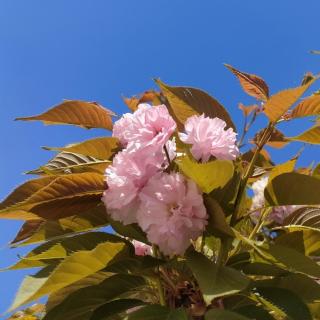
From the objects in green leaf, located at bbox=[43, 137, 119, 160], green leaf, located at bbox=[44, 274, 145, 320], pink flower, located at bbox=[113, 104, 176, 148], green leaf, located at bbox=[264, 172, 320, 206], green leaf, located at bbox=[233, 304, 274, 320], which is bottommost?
green leaf, located at bbox=[233, 304, 274, 320]

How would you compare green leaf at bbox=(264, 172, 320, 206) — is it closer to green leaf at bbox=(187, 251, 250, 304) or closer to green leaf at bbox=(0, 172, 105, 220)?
green leaf at bbox=(187, 251, 250, 304)

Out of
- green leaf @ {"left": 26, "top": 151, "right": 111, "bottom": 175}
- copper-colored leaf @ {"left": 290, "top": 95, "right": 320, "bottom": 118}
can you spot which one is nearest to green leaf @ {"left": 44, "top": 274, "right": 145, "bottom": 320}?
green leaf @ {"left": 26, "top": 151, "right": 111, "bottom": 175}

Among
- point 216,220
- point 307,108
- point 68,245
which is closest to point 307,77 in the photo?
point 307,108

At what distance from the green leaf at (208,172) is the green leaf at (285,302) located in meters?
0.21

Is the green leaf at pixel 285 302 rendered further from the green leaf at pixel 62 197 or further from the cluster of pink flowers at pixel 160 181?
the green leaf at pixel 62 197

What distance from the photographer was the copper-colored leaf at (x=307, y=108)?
42.8 inches

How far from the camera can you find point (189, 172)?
936mm

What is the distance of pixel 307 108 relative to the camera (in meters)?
1.09

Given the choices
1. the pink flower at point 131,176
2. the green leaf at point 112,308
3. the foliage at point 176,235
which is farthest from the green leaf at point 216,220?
the green leaf at point 112,308

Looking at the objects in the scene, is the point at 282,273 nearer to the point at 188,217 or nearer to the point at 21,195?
the point at 188,217

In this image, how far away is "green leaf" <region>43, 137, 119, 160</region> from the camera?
1.13 meters

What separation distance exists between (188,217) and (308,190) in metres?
0.23

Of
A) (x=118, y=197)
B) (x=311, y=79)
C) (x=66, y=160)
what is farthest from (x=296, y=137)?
(x=66, y=160)

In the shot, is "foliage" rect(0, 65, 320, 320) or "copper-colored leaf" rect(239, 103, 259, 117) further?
"copper-colored leaf" rect(239, 103, 259, 117)
